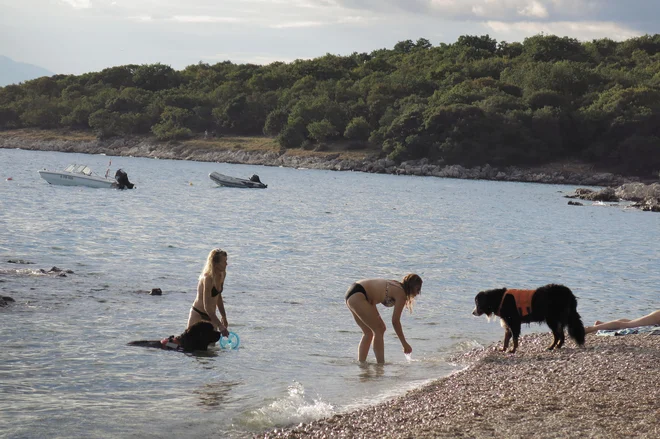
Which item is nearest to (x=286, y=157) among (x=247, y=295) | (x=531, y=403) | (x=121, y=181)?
(x=121, y=181)

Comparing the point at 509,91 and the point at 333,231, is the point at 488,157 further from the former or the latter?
the point at 333,231

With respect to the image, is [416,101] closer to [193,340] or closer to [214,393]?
[193,340]

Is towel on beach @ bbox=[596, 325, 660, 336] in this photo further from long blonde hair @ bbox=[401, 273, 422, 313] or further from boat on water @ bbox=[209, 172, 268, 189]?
boat on water @ bbox=[209, 172, 268, 189]

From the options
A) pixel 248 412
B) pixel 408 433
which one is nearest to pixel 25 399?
pixel 248 412

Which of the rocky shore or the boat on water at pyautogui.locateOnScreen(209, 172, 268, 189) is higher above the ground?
the boat on water at pyautogui.locateOnScreen(209, 172, 268, 189)

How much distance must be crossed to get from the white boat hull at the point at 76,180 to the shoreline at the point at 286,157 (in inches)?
2157

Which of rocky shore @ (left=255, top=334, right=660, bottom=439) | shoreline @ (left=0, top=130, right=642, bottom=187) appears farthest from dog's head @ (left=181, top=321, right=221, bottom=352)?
shoreline @ (left=0, top=130, right=642, bottom=187)

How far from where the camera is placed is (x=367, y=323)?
11211mm

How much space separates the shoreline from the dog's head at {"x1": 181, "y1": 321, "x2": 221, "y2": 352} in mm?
87028

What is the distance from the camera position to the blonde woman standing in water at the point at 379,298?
10.6 meters

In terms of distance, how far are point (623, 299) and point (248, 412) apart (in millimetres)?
13029

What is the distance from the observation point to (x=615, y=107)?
328 ft

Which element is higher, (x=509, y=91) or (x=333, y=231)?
(x=509, y=91)

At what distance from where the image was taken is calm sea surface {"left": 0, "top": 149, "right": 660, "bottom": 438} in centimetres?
927
